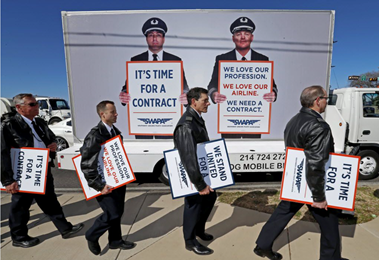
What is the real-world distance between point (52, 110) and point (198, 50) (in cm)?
1306

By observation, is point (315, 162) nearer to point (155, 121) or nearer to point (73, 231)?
point (155, 121)

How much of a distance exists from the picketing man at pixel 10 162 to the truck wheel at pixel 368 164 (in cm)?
568

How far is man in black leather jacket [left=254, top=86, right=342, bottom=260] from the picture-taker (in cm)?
179

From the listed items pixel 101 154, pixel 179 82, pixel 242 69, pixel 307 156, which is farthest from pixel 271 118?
pixel 101 154

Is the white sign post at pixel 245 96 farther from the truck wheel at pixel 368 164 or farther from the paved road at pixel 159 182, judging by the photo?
the truck wheel at pixel 368 164

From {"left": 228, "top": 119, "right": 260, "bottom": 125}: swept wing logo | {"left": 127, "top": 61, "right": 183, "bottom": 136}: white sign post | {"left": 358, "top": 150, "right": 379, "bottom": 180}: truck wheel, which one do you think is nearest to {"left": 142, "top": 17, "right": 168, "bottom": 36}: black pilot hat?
{"left": 127, "top": 61, "right": 183, "bottom": 136}: white sign post

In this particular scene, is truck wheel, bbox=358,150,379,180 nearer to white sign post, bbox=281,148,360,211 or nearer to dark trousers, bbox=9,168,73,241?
white sign post, bbox=281,148,360,211

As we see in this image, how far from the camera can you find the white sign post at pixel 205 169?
2.19 m

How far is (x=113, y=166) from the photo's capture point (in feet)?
7.50

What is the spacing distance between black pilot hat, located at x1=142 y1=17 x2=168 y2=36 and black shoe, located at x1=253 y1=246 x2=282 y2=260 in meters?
3.65

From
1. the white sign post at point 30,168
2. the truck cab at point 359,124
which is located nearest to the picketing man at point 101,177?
the white sign post at point 30,168

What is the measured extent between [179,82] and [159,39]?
85 centimetres

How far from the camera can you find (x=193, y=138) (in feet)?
6.75

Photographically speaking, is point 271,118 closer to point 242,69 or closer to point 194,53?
point 242,69
